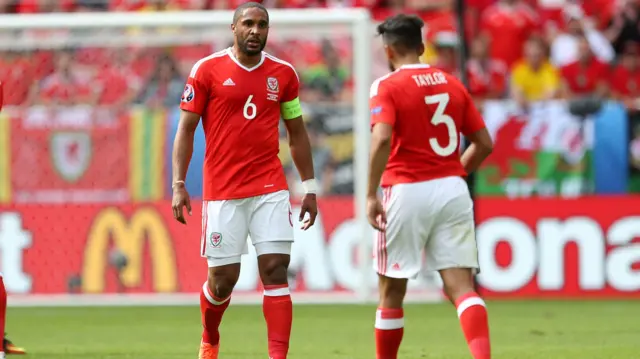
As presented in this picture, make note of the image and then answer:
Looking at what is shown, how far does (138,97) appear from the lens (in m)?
15.5

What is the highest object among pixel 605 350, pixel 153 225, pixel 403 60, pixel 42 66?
pixel 42 66

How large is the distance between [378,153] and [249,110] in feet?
3.22

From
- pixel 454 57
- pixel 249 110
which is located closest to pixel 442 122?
pixel 249 110

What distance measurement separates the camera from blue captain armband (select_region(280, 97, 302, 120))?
8.16m

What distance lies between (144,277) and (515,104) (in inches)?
189

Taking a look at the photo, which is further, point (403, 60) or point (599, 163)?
point (599, 163)

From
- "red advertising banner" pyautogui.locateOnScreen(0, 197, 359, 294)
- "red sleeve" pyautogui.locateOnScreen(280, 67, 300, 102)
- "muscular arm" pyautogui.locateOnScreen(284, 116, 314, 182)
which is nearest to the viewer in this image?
"red sleeve" pyautogui.locateOnScreen(280, 67, 300, 102)

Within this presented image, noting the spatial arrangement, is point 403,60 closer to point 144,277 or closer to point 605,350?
point 605,350

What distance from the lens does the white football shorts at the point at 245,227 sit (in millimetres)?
7918

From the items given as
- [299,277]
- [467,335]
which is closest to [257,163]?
[467,335]

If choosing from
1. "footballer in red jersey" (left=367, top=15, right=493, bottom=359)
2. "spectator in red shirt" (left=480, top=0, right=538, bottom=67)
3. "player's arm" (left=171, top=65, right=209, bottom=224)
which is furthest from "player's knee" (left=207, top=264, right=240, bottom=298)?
"spectator in red shirt" (left=480, top=0, right=538, bottom=67)

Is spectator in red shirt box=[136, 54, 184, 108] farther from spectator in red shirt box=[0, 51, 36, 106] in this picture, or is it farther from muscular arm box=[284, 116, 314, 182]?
muscular arm box=[284, 116, 314, 182]

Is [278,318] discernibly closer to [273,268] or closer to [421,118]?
[273,268]

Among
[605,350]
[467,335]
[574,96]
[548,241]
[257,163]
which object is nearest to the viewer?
[467,335]
